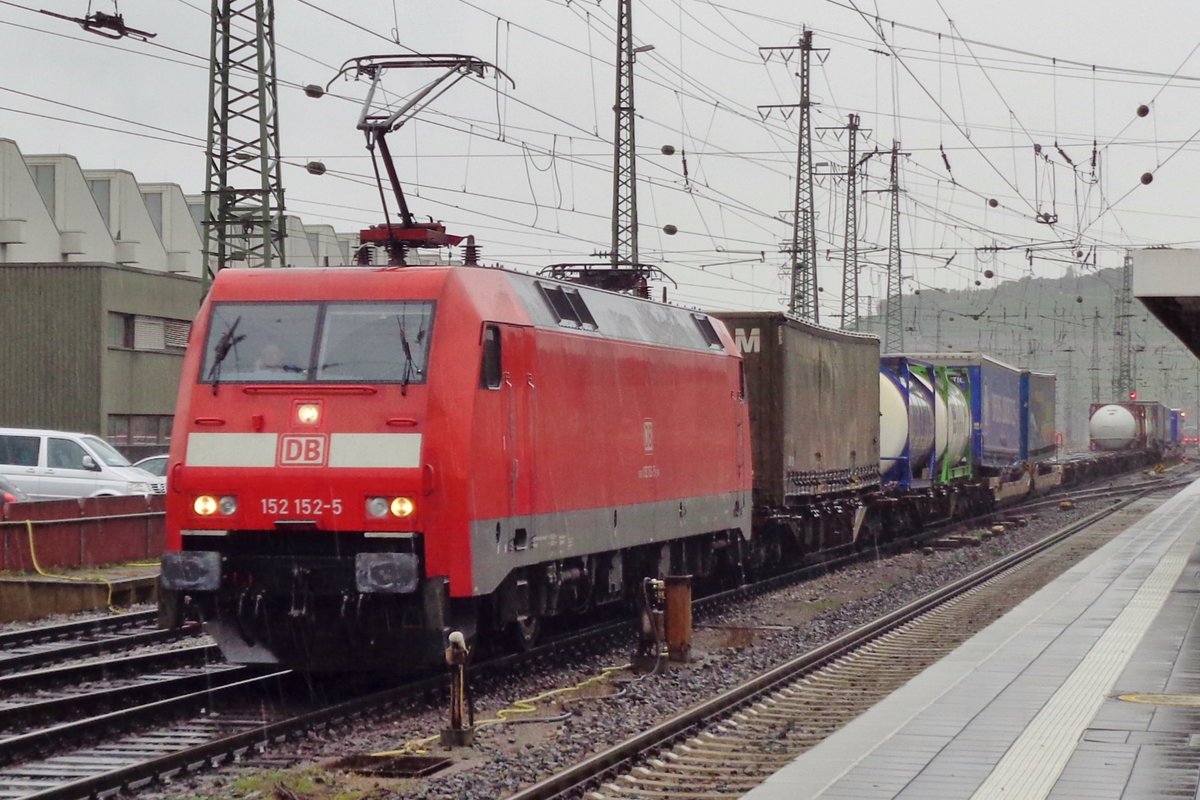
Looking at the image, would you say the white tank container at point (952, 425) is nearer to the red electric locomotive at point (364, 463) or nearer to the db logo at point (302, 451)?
the red electric locomotive at point (364, 463)

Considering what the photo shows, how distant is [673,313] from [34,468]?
13.4 metres

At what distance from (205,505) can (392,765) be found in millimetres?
3032

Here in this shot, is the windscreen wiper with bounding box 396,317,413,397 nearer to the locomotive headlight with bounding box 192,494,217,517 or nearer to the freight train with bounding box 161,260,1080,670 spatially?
the freight train with bounding box 161,260,1080,670

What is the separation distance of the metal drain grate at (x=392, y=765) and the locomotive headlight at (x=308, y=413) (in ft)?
9.34

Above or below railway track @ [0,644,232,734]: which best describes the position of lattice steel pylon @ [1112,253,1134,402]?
above

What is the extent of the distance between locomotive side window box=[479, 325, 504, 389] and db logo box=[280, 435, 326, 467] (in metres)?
1.30

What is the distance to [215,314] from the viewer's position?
12.8 metres

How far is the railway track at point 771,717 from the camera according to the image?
964 cm

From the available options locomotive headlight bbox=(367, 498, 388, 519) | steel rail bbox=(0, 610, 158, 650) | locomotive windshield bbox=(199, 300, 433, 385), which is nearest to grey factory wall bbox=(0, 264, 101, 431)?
steel rail bbox=(0, 610, 158, 650)

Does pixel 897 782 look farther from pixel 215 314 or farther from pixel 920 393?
pixel 920 393

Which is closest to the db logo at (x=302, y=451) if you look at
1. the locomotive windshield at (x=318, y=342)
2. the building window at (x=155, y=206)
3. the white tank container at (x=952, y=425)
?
the locomotive windshield at (x=318, y=342)

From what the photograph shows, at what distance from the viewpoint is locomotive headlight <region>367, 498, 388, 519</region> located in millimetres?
11742

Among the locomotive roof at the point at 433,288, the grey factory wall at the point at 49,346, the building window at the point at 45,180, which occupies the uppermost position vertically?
the building window at the point at 45,180

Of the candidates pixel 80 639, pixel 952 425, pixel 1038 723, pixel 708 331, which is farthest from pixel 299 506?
pixel 952 425
